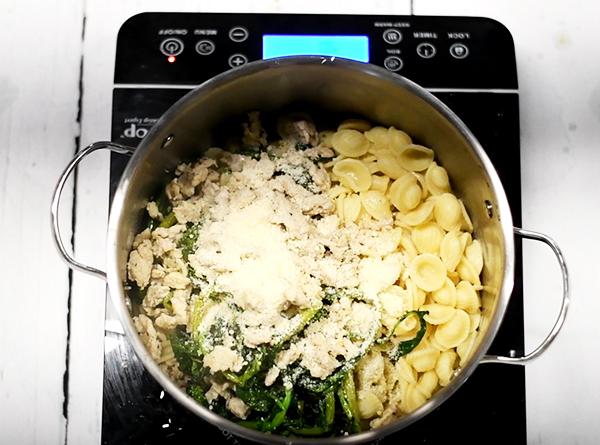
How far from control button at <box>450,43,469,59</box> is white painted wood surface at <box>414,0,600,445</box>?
0.08 metres

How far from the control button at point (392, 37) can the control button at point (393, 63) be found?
2 centimetres

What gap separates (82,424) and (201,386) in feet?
0.63

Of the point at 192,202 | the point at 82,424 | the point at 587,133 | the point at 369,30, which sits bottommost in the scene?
the point at 82,424

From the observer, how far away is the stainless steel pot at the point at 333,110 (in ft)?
2.79

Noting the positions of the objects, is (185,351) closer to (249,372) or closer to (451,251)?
(249,372)

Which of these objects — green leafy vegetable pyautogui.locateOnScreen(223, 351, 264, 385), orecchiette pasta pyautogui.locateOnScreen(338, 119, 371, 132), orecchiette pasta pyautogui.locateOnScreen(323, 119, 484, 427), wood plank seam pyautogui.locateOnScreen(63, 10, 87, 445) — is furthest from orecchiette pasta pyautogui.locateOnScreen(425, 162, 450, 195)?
wood plank seam pyautogui.locateOnScreen(63, 10, 87, 445)

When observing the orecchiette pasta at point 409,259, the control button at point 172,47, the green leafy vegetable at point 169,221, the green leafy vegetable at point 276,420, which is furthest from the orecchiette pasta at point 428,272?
the control button at point 172,47

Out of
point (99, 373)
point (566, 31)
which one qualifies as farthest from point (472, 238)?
point (99, 373)

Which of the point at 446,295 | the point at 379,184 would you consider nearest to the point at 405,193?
the point at 379,184

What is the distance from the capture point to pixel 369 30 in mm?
1072

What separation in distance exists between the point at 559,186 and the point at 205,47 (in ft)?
1.80

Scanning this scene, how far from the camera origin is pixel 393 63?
106 centimetres

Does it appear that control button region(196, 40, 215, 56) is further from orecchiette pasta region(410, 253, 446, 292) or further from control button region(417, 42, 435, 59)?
orecchiette pasta region(410, 253, 446, 292)

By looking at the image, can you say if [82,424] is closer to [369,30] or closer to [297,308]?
[297,308]
